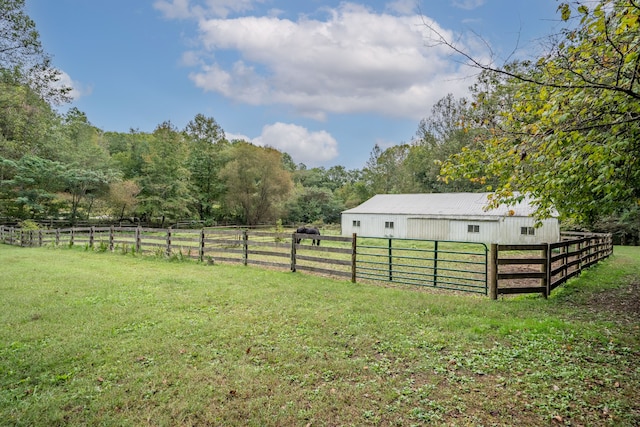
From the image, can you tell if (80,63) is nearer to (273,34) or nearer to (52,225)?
(273,34)

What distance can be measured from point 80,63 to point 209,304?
13136 mm

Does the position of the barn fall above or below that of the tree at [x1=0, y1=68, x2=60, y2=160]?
below

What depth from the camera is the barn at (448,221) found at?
21516 mm

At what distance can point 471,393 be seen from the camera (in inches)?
127

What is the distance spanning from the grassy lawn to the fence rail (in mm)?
669

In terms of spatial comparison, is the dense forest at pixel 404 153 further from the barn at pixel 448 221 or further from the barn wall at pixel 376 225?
the barn wall at pixel 376 225

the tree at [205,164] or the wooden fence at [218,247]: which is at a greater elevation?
the tree at [205,164]

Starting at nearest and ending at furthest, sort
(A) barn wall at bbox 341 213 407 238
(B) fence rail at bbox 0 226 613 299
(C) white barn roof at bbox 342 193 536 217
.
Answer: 1. (B) fence rail at bbox 0 226 613 299
2. (C) white barn roof at bbox 342 193 536 217
3. (A) barn wall at bbox 341 213 407 238

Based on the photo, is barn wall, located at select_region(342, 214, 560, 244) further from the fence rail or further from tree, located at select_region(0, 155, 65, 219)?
tree, located at select_region(0, 155, 65, 219)

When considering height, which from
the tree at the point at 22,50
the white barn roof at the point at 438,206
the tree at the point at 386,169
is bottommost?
the white barn roof at the point at 438,206

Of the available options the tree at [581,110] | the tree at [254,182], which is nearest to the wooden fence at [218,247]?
the tree at [581,110]

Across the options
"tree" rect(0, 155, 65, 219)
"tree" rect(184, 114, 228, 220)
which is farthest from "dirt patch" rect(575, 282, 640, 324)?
"tree" rect(184, 114, 228, 220)

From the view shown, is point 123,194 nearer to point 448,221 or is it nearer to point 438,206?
point 438,206

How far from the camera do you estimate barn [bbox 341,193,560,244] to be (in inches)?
847
